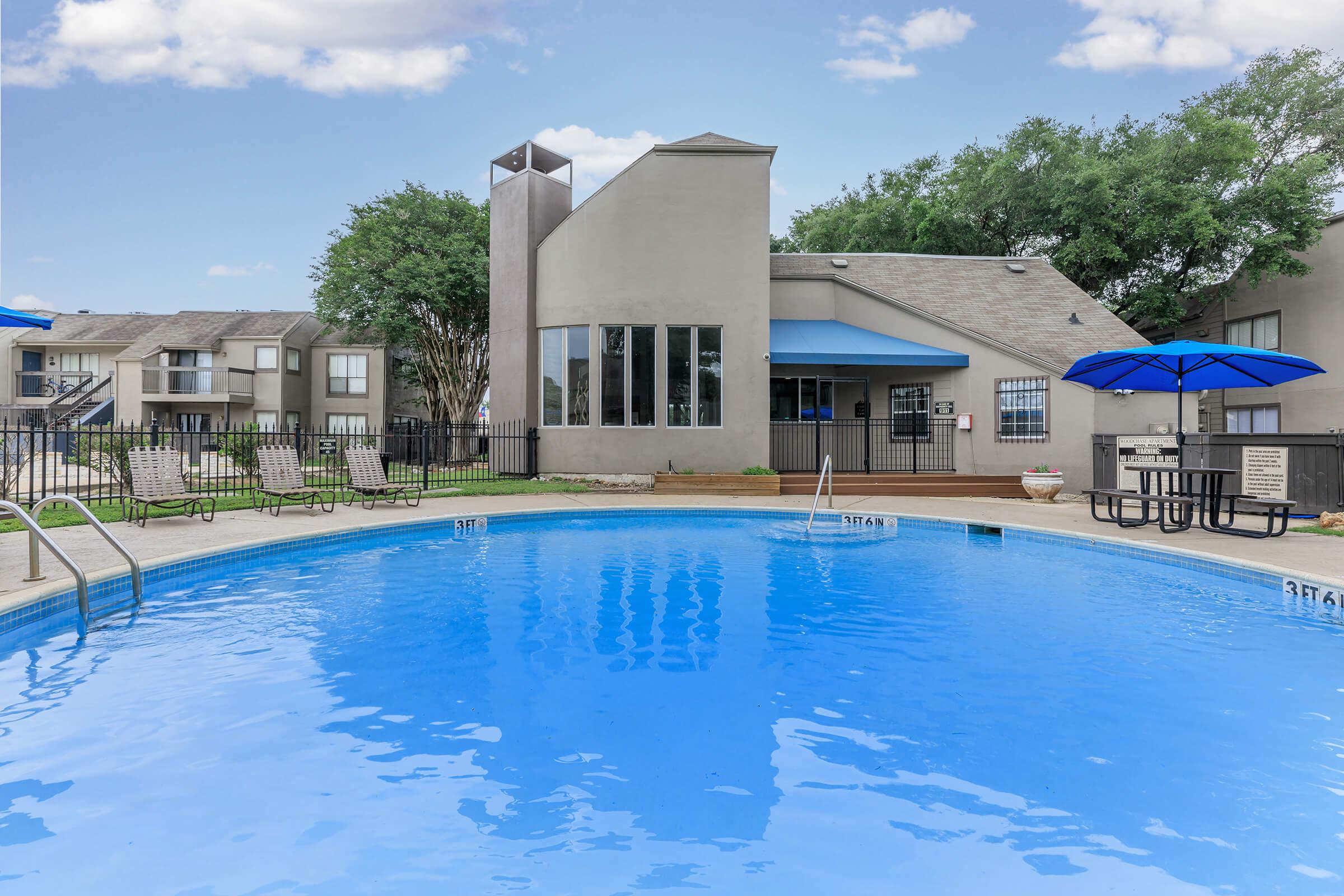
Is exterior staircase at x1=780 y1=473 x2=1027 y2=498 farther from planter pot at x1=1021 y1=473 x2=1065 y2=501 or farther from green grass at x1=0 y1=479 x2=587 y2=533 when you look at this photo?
green grass at x1=0 y1=479 x2=587 y2=533

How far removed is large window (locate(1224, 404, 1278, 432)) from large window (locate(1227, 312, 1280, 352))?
5.72 ft

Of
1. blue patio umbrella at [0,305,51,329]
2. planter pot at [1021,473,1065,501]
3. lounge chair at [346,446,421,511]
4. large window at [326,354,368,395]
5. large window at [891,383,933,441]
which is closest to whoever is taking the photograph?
blue patio umbrella at [0,305,51,329]

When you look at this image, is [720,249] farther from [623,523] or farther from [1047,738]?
[1047,738]

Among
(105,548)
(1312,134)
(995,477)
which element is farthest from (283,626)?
(1312,134)

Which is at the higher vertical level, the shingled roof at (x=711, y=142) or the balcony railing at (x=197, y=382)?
the shingled roof at (x=711, y=142)

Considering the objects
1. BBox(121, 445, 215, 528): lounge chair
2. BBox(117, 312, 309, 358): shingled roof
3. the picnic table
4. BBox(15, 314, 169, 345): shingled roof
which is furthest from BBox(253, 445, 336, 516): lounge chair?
BBox(15, 314, 169, 345): shingled roof

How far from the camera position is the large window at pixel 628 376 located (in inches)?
616

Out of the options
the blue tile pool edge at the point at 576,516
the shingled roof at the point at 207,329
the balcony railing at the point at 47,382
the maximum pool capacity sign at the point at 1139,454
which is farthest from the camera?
the balcony railing at the point at 47,382

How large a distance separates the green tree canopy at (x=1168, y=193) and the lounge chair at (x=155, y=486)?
76.8ft

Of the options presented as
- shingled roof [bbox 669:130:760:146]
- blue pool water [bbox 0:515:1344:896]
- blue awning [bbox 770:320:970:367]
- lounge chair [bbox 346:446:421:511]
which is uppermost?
shingled roof [bbox 669:130:760:146]

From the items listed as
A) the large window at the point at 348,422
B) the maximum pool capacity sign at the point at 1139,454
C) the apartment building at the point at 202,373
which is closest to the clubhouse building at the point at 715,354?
the maximum pool capacity sign at the point at 1139,454

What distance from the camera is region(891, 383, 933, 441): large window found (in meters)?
17.1

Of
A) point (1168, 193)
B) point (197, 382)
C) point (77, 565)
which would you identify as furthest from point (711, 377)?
point (197, 382)

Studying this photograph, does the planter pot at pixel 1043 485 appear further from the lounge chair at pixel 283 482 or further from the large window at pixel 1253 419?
the lounge chair at pixel 283 482
